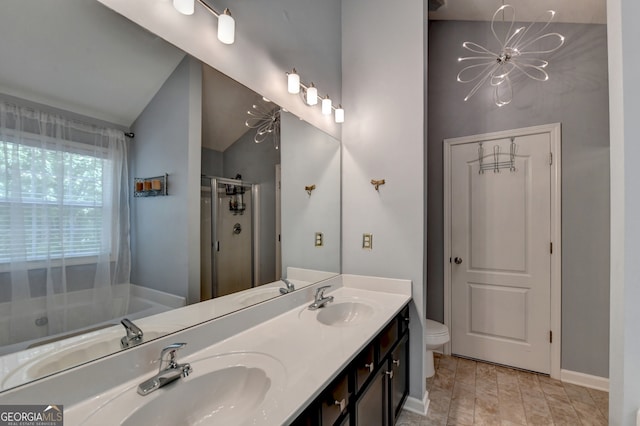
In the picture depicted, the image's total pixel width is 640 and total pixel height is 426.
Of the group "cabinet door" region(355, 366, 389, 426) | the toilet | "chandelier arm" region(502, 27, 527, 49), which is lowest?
the toilet

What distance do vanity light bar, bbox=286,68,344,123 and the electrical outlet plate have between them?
92 centimetres

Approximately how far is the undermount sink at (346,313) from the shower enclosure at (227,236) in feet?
1.73

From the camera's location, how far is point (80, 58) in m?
0.83

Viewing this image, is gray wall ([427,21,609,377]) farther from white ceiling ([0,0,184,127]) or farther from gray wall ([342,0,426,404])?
white ceiling ([0,0,184,127])

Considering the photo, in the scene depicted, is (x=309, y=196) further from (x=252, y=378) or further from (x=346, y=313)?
(x=252, y=378)

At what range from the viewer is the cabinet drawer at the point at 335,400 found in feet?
2.92

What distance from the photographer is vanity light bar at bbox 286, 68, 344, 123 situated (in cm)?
163

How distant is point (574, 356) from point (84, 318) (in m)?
3.27

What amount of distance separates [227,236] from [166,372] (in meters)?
0.61

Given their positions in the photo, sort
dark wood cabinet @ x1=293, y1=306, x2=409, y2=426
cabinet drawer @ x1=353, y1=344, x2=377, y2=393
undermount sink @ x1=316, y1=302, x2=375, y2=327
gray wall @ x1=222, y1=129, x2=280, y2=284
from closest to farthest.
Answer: dark wood cabinet @ x1=293, y1=306, x2=409, y2=426 → cabinet drawer @ x1=353, y1=344, x2=377, y2=393 → gray wall @ x1=222, y1=129, x2=280, y2=284 → undermount sink @ x1=316, y1=302, x2=375, y2=327

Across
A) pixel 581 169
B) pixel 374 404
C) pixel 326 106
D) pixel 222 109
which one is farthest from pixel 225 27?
pixel 581 169

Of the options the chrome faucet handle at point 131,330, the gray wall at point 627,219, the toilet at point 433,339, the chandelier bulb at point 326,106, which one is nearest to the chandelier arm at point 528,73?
the gray wall at point 627,219

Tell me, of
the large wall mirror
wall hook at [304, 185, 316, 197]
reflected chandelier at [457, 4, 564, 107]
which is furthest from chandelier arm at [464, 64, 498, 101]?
the large wall mirror

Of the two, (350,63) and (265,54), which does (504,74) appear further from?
(265,54)
